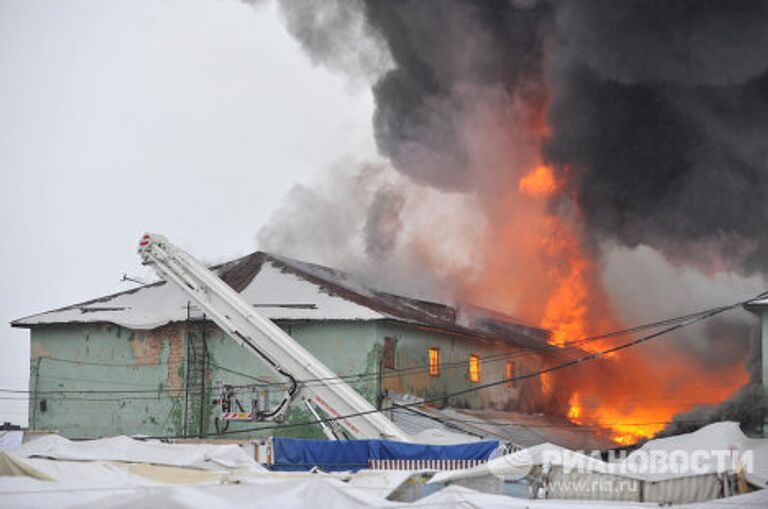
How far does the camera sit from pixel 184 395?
4441cm

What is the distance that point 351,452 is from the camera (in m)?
32.4

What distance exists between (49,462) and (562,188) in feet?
136

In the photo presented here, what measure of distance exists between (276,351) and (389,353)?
7622 mm

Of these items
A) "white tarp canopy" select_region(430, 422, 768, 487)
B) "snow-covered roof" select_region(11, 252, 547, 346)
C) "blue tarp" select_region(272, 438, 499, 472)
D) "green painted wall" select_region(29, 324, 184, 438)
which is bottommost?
"blue tarp" select_region(272, 438, 499, 472)

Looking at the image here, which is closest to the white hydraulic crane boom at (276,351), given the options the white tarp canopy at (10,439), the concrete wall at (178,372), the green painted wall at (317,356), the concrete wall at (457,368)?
the green painted wall at (317,356)

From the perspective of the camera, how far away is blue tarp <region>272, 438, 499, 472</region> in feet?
105

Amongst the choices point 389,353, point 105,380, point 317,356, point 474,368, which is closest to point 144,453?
point 317,356

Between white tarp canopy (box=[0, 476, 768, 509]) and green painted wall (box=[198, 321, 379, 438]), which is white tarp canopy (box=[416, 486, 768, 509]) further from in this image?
green painted wall (box=[198, 321, 379, 438])

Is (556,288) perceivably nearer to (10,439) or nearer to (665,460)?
(10,439)

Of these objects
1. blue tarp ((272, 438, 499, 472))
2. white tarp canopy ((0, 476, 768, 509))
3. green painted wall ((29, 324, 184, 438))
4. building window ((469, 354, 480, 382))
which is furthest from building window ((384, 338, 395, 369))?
white tarp canopy ((0, 476, 768, 509))

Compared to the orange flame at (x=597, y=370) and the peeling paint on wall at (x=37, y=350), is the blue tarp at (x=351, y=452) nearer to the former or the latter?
the peeling paint on wall at (x=37, y=350)

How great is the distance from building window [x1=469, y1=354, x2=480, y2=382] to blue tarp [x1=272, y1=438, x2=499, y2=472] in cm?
1688

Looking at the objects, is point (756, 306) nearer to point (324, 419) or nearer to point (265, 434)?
point (324, 419)

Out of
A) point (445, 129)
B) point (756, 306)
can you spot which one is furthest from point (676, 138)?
point (756, 306)
